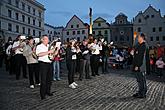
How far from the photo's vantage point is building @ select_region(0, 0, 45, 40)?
49328 mm

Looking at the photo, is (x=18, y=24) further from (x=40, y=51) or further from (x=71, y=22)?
(x=40, y=51)

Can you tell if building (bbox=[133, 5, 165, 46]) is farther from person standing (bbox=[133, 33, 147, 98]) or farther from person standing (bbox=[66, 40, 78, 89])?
person standing (bbox=[133, 33, 147, 98])

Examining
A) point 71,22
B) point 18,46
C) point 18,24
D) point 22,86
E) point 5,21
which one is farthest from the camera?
point 71,22

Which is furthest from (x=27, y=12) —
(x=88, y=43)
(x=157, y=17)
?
(x=88, y=43)

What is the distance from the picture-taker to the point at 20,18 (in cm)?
5591

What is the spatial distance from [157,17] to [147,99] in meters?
59.6

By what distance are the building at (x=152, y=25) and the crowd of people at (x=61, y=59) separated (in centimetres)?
4489

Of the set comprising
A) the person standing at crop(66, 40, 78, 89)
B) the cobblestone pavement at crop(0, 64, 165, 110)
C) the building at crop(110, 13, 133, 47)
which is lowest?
the cobblestone pavement at crop(0, 64, 165, 110)

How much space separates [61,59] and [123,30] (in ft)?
176

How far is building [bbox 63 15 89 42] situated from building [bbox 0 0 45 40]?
887 centimetres

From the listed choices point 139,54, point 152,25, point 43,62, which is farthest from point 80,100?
point 152,25

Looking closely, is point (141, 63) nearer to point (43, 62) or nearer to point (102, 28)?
point (43, 62)

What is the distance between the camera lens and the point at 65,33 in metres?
72.6

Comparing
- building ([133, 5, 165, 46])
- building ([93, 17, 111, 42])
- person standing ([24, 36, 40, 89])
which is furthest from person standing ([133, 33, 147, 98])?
building ([93, 17, 111, 42])
